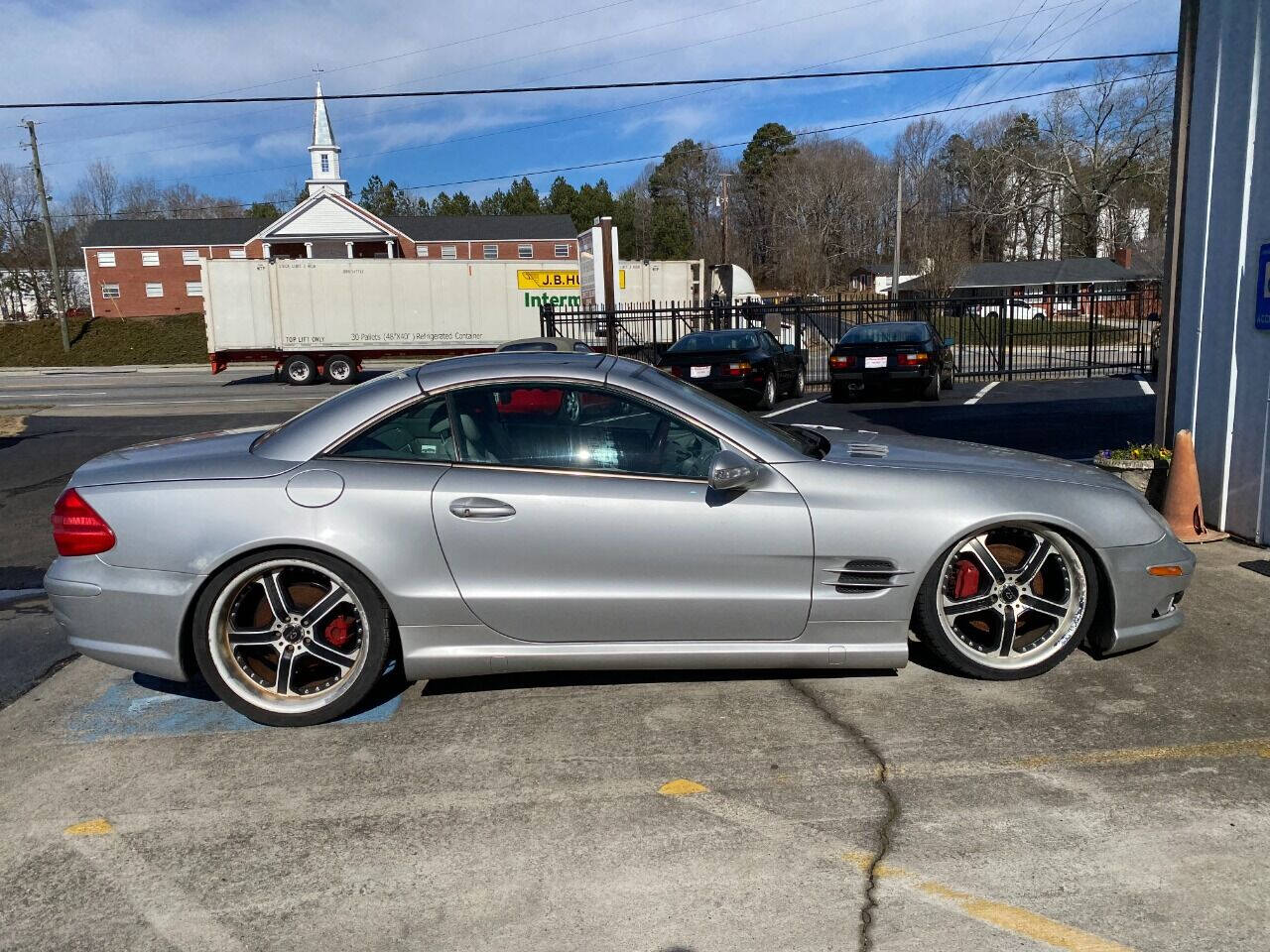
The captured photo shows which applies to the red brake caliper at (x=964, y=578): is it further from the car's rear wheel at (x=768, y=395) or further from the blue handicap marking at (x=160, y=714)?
the car's rear wheel at (x=768, y=395)

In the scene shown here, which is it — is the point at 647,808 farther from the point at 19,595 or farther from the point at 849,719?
the point at 19,595

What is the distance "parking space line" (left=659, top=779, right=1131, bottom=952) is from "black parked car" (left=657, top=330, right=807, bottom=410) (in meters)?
13.5

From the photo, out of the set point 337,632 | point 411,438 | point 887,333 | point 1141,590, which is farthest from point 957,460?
point 887,333

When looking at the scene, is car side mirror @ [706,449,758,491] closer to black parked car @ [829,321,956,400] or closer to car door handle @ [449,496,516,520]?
car door handle @ [449,496,516,520]

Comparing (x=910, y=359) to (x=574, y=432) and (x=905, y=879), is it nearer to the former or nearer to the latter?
(x=574, y=432)

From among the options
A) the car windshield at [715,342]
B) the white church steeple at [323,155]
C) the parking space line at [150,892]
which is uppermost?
the white church steeple at [323,155]

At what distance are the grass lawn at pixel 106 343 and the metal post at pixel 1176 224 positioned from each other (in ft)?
145

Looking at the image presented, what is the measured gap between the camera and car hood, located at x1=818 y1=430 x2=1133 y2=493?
14.4 ft

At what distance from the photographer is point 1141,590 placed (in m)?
4.35

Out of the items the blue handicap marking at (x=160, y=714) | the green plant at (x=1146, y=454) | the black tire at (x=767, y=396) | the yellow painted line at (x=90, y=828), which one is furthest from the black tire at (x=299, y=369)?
the yellow painted line at (x=90, y=828)

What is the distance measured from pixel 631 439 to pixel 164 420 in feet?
50.1

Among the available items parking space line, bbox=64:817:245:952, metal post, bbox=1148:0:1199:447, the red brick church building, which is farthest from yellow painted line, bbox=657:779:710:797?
the red brick church building

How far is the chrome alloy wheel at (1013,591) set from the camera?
4312 millimetres

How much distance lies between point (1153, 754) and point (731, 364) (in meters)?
13.5
